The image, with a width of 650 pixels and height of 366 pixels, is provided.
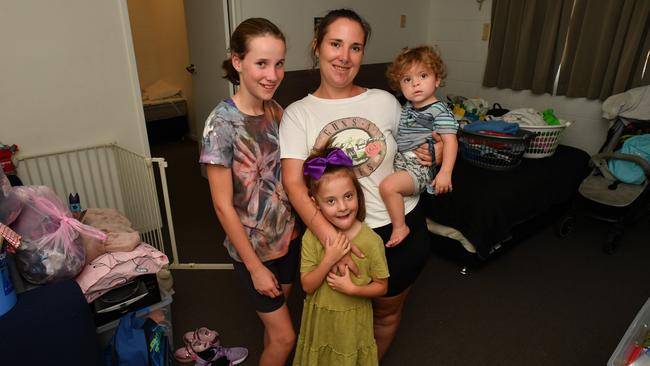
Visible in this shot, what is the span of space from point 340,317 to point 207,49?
9.74 ft

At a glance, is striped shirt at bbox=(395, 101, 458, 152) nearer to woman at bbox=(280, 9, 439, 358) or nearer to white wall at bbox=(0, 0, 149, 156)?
woman at bbox=(280, 9, 439, 358)

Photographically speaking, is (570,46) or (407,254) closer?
(407,254)

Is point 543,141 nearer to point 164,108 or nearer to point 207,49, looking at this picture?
point 207,49

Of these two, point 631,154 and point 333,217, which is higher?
point 333,217

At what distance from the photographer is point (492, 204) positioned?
238 cm

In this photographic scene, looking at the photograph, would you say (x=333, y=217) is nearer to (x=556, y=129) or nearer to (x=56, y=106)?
(x=56, y=106)

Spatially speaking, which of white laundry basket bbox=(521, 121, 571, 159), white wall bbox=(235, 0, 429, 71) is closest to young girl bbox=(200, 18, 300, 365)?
white wall bbox=(235, 0, 429, 71)

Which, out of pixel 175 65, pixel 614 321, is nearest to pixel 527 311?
pixel 614 321

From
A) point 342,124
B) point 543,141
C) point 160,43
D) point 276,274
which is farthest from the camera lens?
point 160,43

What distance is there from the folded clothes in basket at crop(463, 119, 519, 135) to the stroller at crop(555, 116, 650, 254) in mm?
642

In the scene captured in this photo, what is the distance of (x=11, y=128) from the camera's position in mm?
2174

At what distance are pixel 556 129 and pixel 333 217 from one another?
2.31m

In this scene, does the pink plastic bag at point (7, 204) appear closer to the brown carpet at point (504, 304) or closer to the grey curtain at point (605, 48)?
the brown carpet at point (504, 304)

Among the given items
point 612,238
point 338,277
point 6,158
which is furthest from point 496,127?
point 6,158
